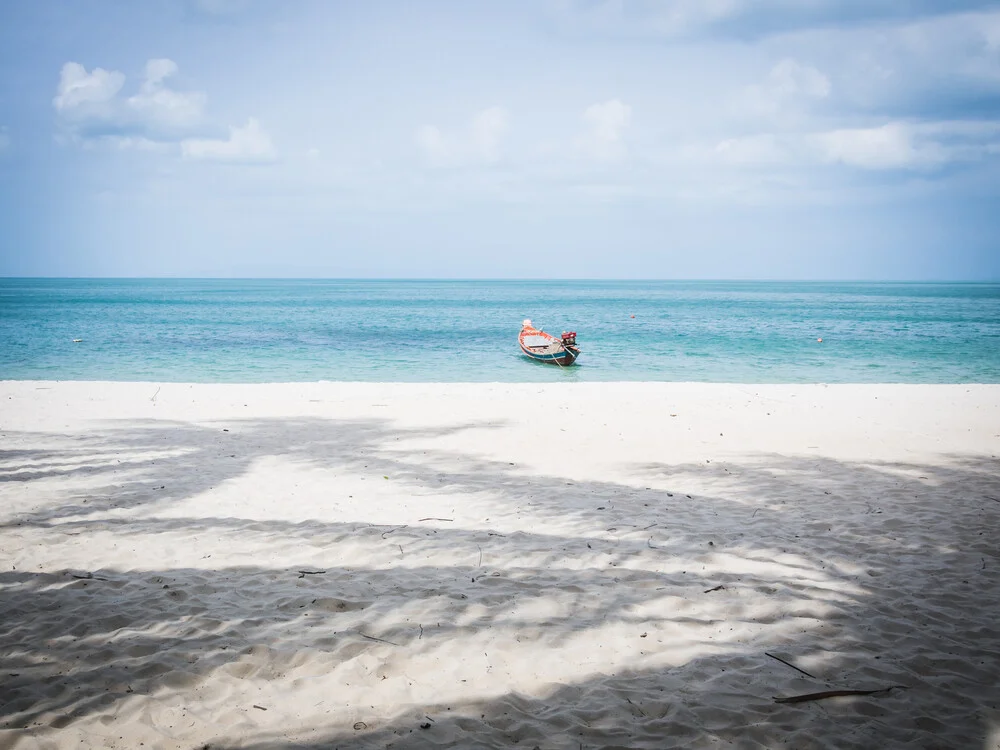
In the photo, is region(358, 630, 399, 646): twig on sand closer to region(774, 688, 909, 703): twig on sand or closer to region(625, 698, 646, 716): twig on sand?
region(625, 698, 646, 716): twig on sand

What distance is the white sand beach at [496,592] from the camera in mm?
3723

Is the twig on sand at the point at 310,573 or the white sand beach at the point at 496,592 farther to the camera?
the twig on sand at the point at 310,573

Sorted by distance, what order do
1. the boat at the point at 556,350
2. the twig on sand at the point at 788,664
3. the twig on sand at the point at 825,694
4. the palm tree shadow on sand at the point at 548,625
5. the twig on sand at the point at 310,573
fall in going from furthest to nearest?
the boat at the point at 556,350, the twig on sand at the point at 310,573, the twig on sand at the point at 788,664, the twig on sand at the point at 825,694, the palm tree shadow on sand at the point at 548,625

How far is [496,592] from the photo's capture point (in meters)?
5.33

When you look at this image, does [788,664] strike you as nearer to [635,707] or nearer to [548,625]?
[635,707]

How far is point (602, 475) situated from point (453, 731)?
5754 mm

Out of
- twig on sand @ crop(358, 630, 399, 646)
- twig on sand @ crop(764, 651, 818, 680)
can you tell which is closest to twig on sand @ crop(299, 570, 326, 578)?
twig on sand @ crop(358, 630, 399, 646)

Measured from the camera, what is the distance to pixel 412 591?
5355 millimetres

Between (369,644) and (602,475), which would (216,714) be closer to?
(369,644)

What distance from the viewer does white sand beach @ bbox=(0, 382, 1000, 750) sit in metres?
3.72

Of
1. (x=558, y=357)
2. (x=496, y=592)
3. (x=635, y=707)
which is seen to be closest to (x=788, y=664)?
(x=635, y=707)

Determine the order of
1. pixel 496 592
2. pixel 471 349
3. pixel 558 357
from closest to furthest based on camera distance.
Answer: pixel 496 592
pixel 558 357
pixel 471 349

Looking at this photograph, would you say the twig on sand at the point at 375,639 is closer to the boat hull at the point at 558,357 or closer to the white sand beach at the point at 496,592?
the white sand beach at the point at 496,592

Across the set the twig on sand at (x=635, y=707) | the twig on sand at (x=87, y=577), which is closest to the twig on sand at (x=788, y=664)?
the twig on sand at (x=635, y=707)
